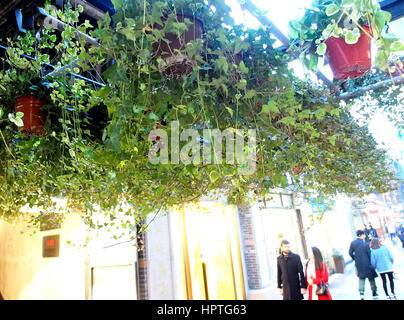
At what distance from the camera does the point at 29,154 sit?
1.78 meters

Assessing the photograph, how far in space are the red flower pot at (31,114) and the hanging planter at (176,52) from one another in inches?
38.8

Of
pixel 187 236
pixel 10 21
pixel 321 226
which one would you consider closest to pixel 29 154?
pixel 10 21

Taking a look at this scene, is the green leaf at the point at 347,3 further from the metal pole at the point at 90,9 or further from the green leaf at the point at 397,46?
the metal pole at the point at 90,9

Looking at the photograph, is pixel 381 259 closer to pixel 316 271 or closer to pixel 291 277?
pixel 316 271

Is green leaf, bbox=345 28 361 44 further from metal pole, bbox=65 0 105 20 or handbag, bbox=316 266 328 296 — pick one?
handbag, bbox=316 266 328 296

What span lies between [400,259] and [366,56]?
40.4 feet

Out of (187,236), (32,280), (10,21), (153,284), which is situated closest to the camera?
(10,21)

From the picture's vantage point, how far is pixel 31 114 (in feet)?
5.74

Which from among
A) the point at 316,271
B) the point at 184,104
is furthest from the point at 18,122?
the point at 316,271

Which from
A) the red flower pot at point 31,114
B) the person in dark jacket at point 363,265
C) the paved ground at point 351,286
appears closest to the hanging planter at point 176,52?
the red flower pot at point 31,114

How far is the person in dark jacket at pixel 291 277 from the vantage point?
4328 mm

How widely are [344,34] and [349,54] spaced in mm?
485

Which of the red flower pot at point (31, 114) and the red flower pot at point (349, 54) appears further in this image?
the red flower pot at point (31, 114)

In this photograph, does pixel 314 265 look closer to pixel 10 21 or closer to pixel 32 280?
pixel 10 21
